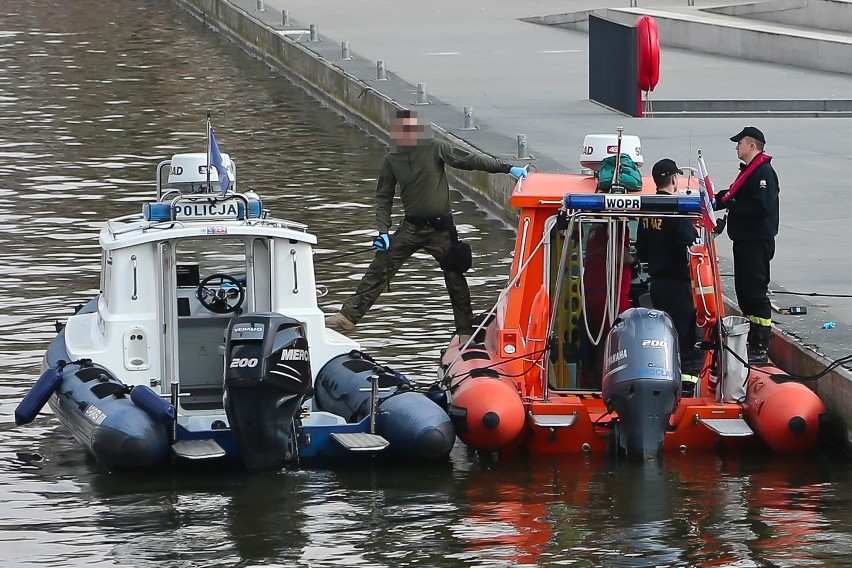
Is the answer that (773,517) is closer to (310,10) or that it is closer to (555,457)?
(555,457)

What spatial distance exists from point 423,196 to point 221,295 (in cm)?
214

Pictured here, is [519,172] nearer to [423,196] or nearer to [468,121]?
[423,196]

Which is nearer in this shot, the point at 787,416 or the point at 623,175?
the point at 787,416

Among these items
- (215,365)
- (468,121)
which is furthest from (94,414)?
(468,121)

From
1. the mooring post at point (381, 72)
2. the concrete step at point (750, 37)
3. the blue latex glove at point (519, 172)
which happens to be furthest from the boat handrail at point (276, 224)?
the concrete step at point (750, 37)

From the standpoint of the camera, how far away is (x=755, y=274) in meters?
12.7

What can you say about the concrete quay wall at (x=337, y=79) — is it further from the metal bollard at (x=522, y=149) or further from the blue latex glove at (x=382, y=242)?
the blue latex glove at (x=382, y=242)

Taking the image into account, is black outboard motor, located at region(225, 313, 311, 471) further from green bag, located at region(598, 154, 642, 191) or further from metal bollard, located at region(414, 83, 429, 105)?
metal bollard, located at region(414, 83, 429, 105)

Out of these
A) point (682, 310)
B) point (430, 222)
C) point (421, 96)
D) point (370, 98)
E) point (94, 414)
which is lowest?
point (94, 414)

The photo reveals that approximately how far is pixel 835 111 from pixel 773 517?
1679 centimetres

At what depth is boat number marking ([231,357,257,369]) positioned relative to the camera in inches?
440

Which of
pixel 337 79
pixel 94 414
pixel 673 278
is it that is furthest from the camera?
pixel 337 79

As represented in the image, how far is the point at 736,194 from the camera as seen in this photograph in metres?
12.7

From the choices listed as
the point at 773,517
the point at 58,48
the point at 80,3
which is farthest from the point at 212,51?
the point at 773,517
